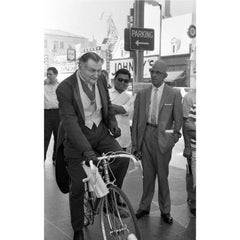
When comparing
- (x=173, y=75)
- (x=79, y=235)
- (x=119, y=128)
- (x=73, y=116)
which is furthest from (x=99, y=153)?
(x=173, y=75)

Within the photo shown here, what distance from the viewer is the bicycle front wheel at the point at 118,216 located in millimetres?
2756

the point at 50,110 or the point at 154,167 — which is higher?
the point at 50,110

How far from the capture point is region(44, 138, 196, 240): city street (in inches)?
145

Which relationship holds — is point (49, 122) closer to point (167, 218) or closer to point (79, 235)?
point (167, 218)

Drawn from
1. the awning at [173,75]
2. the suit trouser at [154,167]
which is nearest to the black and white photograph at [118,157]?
the suit trouser at [154,167]

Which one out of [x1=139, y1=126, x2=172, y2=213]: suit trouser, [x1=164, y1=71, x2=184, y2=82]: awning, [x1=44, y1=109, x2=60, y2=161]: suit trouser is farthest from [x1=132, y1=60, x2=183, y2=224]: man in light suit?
[x1=164, y1=71, x2=184, y2=82]: awning

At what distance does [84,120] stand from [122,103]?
2.02m

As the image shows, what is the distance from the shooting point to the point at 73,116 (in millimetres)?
3068

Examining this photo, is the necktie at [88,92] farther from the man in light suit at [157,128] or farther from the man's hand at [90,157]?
the man in light suit at [157,128]
